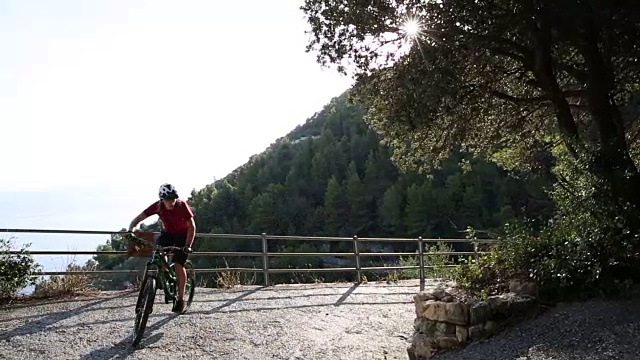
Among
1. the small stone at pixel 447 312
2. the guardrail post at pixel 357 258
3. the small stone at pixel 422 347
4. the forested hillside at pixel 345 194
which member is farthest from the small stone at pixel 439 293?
the forested hillside at pixel 345 194

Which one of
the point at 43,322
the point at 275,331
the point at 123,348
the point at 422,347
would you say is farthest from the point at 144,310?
the point at 422,347

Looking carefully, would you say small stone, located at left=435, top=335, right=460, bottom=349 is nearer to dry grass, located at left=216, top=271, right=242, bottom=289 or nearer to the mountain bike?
the mountain bike

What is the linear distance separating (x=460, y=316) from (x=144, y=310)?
12.2ft

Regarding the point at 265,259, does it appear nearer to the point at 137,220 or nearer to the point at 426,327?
the point at 137,220

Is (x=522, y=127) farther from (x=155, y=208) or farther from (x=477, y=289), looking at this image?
(x=155, y=208)

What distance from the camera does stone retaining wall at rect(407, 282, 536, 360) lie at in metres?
6.64

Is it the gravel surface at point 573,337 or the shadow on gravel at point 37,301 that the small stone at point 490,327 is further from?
the shadow on gravel at point 37,301

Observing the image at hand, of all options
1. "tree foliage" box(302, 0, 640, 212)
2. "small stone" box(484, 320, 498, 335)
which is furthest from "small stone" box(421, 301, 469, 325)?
"tree foliage" box(302, 0, 640, 212)

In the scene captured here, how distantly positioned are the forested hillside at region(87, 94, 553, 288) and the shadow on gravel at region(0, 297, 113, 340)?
46.0m

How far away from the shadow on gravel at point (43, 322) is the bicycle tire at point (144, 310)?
1.44m

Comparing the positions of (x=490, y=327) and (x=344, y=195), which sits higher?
(x=344, y=195)

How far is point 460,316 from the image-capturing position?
682cm

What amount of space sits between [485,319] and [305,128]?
117590 mm

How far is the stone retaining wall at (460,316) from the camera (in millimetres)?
6637
